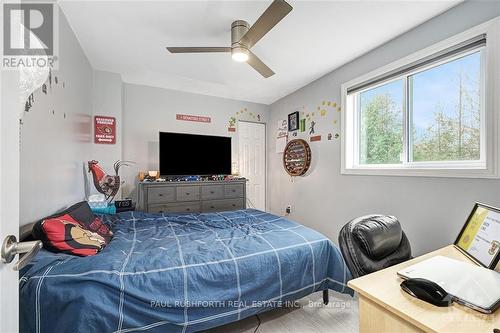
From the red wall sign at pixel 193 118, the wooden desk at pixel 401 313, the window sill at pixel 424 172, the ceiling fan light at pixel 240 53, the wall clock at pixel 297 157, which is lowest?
the wooden desk at pixel 401 313

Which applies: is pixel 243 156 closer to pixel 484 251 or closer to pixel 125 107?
pixel 125 107

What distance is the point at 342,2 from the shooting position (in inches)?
66.7

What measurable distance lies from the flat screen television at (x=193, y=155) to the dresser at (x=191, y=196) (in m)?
0.21

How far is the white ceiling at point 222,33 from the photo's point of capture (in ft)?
5.73

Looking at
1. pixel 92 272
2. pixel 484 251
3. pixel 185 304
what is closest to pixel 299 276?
pixel 185 304

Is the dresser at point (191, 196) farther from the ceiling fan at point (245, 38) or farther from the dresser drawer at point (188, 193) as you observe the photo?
the ceiling fan at point (245, 38)

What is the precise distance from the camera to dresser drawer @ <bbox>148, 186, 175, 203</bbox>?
9.70ft

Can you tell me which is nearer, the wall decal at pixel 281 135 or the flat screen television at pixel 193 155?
the flat screen television at pixel 193 155

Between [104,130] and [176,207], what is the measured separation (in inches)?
57.2

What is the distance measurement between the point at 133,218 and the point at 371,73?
2.99 m

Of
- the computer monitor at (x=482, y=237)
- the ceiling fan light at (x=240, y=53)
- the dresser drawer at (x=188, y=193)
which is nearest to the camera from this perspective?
the computer monitor at (x=482, y=237)

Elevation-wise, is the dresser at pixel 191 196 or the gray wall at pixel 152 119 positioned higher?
the gray wall at pixel 152 119

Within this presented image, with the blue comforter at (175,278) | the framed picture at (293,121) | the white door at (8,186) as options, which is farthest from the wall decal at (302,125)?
the white door at (8,186)

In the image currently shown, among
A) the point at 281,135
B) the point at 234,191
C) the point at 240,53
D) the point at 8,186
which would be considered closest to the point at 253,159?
the point at 281,135
